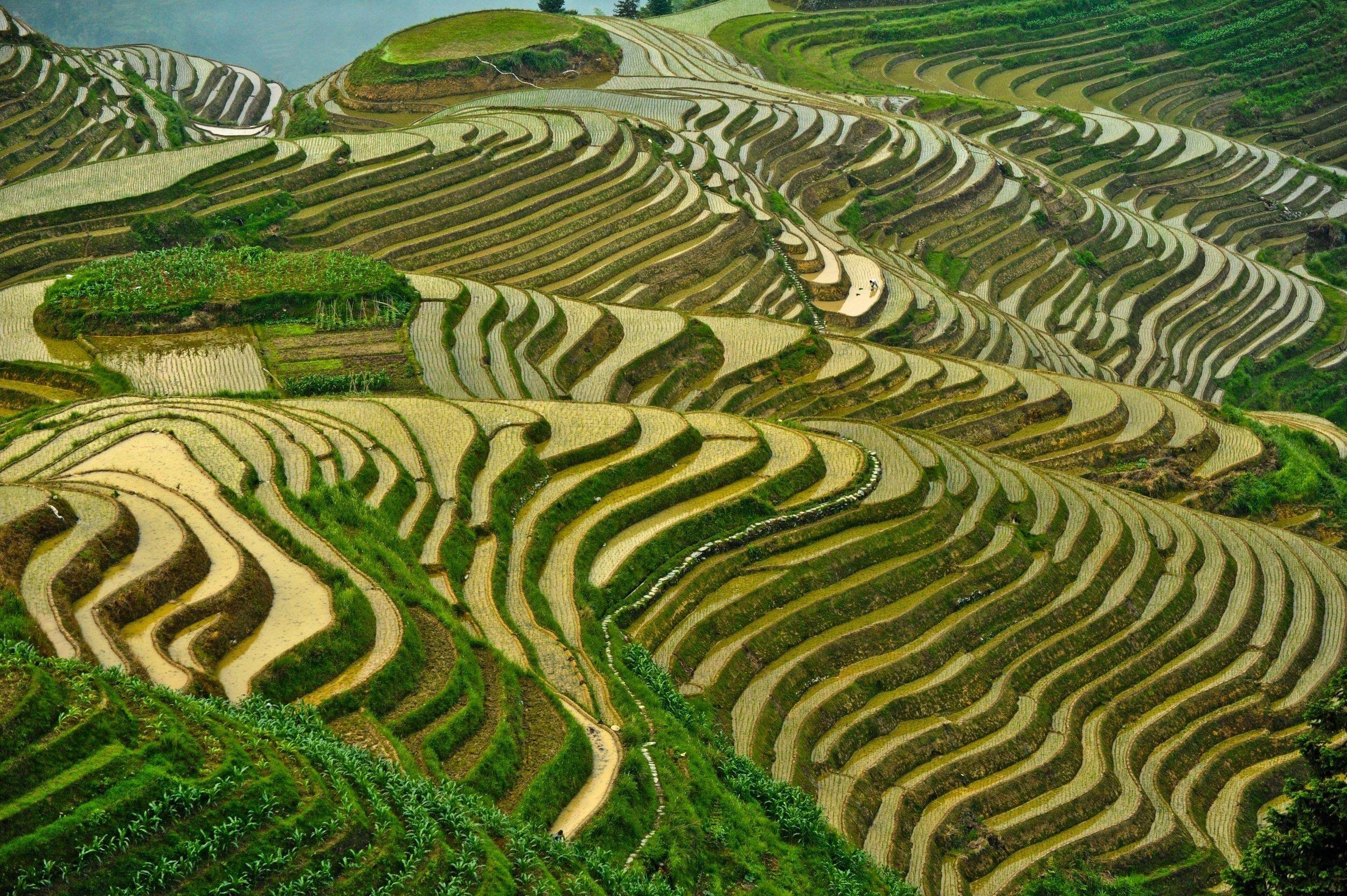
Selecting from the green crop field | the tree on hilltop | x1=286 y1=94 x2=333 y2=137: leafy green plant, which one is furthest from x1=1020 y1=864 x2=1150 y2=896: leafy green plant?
x1=286 y1=94 x2=333 y2=137: leafy green plant

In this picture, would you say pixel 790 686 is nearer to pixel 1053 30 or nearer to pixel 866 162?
pixel 866 162

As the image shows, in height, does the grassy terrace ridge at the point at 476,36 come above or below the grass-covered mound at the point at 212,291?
above

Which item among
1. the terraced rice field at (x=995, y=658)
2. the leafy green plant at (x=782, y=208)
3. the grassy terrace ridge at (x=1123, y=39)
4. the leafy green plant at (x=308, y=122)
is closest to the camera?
the terraced rice field at (x=995, y=658)

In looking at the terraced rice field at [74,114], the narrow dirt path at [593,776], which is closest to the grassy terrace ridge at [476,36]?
the terraced rice field at [74,114]

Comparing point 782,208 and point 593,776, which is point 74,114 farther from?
point 593,776

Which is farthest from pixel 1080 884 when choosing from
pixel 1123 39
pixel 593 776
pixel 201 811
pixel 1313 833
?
pixel 1123 39

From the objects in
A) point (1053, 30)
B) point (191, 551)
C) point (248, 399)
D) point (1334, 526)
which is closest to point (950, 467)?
point (1334, 526)

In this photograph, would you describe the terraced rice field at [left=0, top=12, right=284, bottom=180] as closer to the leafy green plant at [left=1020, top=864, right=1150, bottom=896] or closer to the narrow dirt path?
the narrow dirt path

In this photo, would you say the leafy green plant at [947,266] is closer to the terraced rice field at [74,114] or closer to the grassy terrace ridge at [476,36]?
the grassy terrace ridge at [476,36]
